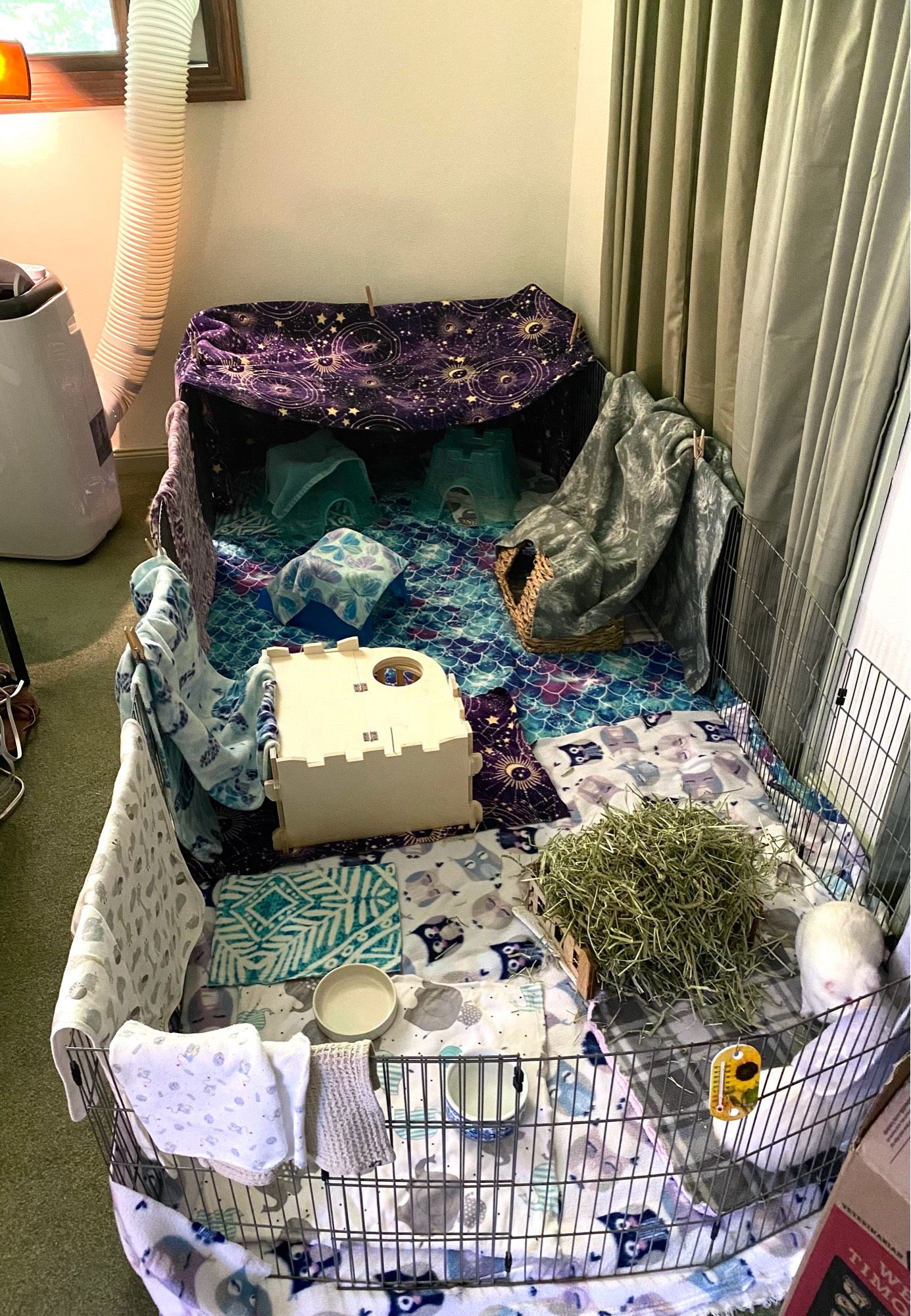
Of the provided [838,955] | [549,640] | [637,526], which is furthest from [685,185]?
[838,955]

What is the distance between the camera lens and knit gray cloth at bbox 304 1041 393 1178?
1283 mm

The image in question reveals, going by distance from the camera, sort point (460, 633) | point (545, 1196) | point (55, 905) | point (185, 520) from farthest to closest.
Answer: point (460, 633)
point (185, 520)
point (55, 905)
point (545, 1196)

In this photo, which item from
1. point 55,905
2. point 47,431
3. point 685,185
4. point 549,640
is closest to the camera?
point 55,905

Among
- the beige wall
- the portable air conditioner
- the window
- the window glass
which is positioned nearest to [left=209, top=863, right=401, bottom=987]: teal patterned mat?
the portable air conditioner

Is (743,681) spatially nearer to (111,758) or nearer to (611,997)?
(611,997)

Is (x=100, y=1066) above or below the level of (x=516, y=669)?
above

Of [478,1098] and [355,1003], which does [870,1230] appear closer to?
[478,1098]

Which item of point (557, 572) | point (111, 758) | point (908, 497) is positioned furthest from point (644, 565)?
point (111, 758)

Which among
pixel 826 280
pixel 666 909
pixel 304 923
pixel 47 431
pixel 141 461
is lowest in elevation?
pixel 141 461

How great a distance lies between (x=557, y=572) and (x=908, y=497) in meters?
1.01

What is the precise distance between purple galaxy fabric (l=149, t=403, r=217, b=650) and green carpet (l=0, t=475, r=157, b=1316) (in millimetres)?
329

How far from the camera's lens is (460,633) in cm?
286

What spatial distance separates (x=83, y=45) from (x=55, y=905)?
256 centimetres

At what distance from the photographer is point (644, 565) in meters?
2.62
